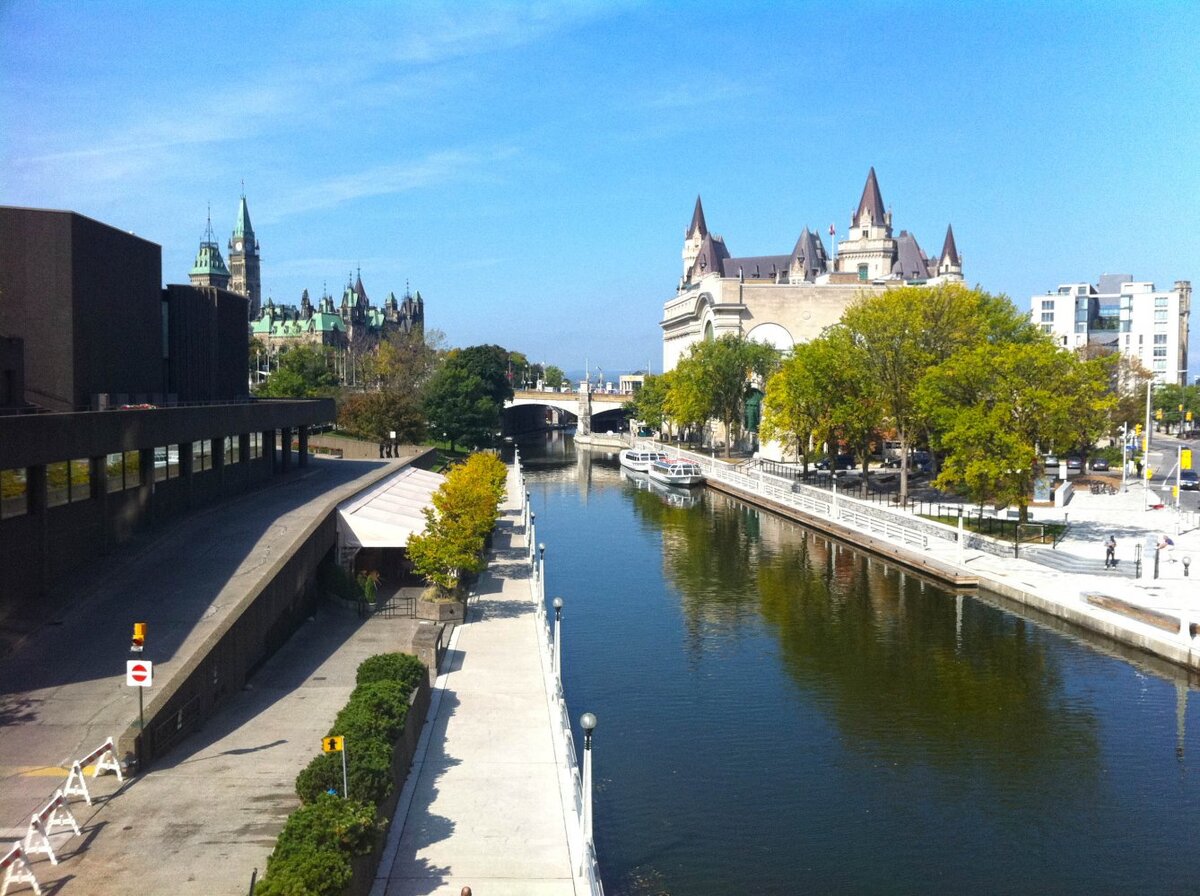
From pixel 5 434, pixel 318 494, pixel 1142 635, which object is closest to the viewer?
pixel 5 434

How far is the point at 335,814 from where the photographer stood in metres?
13.5

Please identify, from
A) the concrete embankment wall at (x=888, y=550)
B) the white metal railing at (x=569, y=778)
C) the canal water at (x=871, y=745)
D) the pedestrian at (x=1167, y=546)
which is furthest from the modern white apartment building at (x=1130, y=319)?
the white metal railing at (x=569, y=778)

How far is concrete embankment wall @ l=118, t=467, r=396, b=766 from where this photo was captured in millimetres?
17359

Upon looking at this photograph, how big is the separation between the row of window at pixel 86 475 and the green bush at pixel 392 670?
27.0ft

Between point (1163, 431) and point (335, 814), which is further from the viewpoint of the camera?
point (1163, 431)

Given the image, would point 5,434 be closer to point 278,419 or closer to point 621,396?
point 278,419

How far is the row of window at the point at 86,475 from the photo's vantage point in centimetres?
2241

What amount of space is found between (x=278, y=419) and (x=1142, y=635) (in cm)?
3155

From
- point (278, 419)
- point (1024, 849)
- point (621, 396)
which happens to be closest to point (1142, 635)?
point (1024, 849)

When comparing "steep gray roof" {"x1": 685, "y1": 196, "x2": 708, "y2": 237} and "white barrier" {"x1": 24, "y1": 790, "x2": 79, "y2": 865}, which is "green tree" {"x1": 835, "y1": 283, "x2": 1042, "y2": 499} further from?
"steep gray roof" {"x1": 685, "y1": 196, "x2": 708, "y2": 237}

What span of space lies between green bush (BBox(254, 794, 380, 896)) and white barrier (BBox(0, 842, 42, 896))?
2.75 m

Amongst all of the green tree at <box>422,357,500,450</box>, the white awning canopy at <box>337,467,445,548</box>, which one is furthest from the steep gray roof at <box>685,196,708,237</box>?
the white awning canopy at <box>337,467,445,548</box>

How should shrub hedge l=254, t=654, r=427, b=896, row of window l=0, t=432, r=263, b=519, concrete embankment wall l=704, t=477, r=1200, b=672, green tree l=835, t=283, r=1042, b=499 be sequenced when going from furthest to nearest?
1. green tree l=835, t=283, r=1042, b=499
2. concrete embankment wall l=704, t=477, r=1200, b=672
3. row of window l=0, t=432, r=263, b=519
4. shrub hedge l=254, t=654, r=427, b=896

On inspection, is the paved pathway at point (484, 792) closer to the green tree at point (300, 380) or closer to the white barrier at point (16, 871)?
the white barrier at point (16, 871)
